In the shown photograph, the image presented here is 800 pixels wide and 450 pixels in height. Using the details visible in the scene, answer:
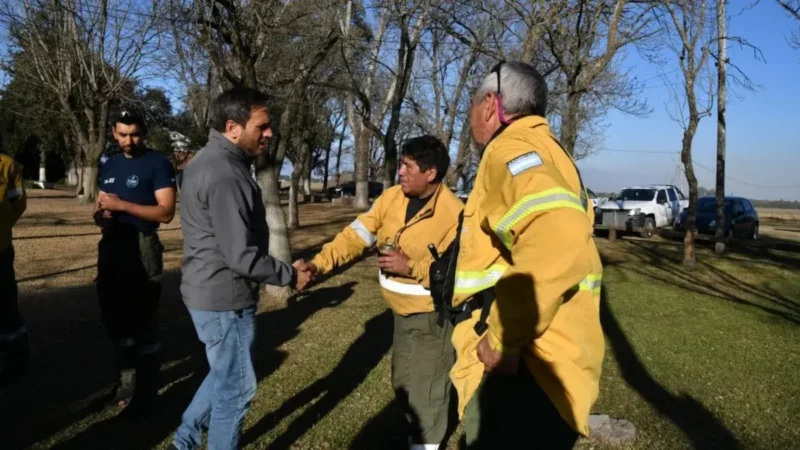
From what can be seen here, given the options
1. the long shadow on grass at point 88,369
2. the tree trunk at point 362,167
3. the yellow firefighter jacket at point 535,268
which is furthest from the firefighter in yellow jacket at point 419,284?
the tree trunk at point 362,167

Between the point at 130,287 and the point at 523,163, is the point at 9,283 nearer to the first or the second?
the point at 130,287

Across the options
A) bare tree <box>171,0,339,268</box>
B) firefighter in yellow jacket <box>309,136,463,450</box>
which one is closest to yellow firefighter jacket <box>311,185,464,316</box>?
firefighter in yellow jacket <box>309,136,463,450</box>

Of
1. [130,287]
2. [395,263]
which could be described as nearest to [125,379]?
Answer: [130,287]

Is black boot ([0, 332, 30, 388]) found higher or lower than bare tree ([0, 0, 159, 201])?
lower

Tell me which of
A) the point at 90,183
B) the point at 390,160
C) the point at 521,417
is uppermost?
the point at 390,160

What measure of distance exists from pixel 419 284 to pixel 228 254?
128 cm

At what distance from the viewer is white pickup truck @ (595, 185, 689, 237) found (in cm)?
2105

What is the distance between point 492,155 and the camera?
216 centimetres

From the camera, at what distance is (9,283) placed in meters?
4.81

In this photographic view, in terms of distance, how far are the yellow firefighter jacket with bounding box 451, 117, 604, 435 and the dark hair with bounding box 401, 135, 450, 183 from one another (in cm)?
153

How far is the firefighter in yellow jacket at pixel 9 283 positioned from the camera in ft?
15.6

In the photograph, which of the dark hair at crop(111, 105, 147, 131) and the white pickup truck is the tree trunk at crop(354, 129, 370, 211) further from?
the dark hair at crop(111, 105, 147, 131)

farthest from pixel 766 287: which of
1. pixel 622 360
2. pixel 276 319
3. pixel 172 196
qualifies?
pixel 172 196

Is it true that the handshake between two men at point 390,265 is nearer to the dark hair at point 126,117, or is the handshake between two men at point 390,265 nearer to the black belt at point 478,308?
the black belt at point 478,308
